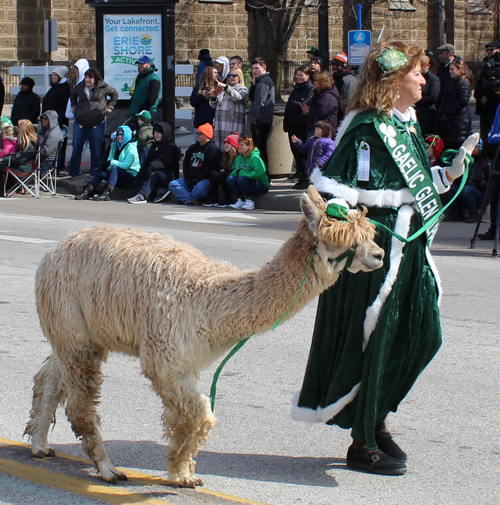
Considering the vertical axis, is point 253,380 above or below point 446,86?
below

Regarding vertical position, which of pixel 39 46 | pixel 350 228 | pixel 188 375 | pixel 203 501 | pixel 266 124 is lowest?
pixel 203 501

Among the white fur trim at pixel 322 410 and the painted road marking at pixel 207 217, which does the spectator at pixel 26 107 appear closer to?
the painted road marking at pixel 207 217

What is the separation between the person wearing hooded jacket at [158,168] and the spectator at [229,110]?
931 mm

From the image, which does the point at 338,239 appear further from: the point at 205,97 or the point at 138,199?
the point at 205,97

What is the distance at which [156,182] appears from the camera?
15617 mm

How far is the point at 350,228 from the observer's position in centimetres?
350

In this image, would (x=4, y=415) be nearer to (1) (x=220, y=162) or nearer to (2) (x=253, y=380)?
(2) (x=253, y=380)

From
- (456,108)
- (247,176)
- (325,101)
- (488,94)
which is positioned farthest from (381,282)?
(247,176)

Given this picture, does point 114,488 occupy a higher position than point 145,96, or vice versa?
point 145,96

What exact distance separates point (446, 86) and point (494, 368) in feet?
28.8

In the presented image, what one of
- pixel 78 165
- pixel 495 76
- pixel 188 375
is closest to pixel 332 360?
pixel 188 375

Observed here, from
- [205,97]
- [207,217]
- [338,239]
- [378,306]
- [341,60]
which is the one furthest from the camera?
[205,97]

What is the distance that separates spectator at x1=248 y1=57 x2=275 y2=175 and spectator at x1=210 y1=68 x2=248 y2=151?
0.58 feet

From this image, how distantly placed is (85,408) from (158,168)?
1185 centimetres
